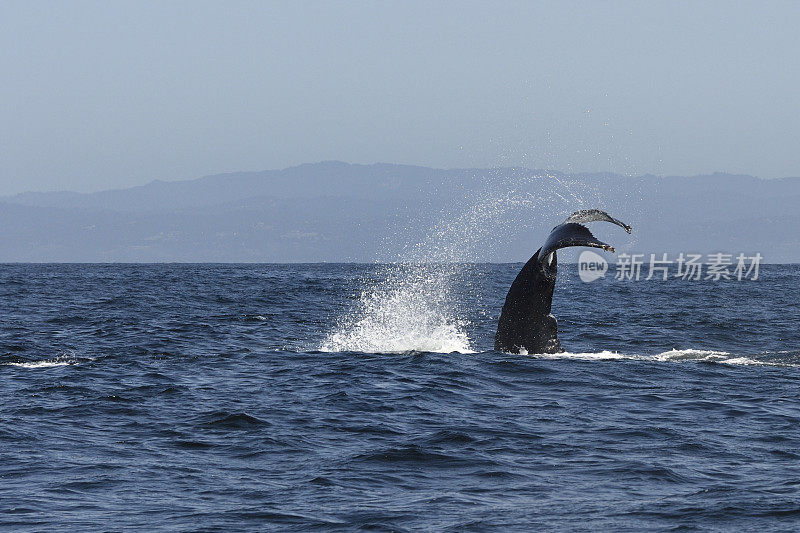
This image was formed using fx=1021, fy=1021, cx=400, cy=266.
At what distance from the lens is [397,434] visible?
526 inches

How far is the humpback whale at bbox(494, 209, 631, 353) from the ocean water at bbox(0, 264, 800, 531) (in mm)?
464

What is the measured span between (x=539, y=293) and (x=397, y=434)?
17.2ft

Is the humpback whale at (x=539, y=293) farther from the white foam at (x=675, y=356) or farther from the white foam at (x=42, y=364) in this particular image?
the white foam at (x=42, y=364)

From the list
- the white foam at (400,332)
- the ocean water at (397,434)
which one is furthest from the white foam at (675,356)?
the white foam at (400,332)

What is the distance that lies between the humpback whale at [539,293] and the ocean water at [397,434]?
46 centimetres

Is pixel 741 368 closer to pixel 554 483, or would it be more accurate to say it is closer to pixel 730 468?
pixel 730 468

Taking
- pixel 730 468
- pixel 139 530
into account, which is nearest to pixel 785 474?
pixel 730 468

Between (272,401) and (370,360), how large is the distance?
535 centimetres

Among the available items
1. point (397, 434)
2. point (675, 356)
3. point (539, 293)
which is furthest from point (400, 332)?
point (397, 434)

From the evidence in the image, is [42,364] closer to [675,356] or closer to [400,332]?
[400,332]

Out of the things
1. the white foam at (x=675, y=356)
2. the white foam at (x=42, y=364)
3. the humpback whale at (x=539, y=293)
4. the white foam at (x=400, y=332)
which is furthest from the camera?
the white foam at (x=400, y=332)

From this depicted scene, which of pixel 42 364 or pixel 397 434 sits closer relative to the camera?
pixel 397 434

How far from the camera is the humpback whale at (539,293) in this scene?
15898 mm

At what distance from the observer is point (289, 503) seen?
10.2m
